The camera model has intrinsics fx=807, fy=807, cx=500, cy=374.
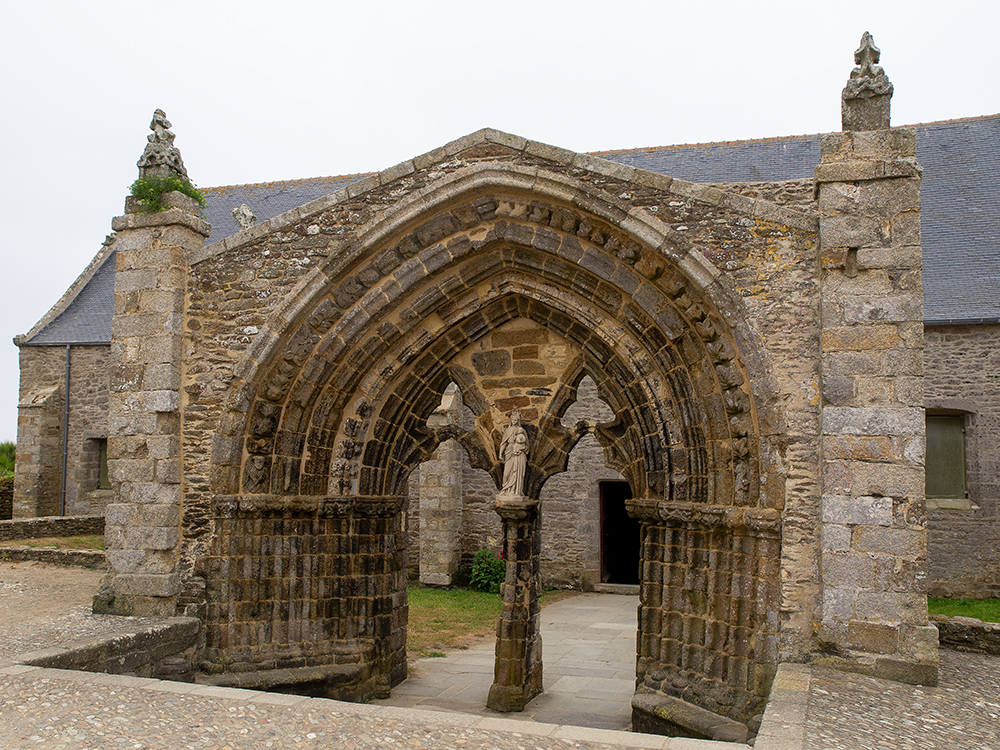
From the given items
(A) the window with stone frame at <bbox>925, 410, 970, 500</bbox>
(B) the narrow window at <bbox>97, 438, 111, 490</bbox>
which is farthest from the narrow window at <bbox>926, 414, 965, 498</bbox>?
(B) the narrow window at <bbox>97, 438, 111, 490</bbox>

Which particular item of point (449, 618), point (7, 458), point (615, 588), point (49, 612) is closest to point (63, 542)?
point (49, 612)

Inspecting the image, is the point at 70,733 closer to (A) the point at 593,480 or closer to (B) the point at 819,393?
(B) the point at 819,393

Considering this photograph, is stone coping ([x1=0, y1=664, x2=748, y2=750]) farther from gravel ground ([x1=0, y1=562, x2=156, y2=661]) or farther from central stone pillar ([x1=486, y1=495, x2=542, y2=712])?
central stone pillar ([x1=486, y1=495, x2=542, y2=712])

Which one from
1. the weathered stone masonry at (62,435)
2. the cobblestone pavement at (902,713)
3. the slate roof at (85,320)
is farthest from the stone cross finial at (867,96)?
the weathered stone masonry at (62,435)

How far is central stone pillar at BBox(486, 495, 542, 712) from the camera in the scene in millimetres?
6449

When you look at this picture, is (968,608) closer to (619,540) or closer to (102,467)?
(619,540)

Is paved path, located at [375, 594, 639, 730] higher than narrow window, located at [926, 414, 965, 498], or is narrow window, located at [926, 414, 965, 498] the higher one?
narrow window, located at [926, 414, 965, 498]

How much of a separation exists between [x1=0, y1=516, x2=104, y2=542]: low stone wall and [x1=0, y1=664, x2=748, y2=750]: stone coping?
25.7 feet

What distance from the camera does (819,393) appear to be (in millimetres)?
5039

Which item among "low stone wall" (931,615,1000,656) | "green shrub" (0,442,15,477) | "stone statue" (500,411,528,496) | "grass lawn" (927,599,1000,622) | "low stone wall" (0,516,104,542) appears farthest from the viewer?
"green shrub" (0,442,15,477)

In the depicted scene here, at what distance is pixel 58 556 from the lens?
9.51 meters

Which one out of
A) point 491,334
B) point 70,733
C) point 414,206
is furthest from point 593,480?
point 70,733

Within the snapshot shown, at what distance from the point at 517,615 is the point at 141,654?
9.16 feet

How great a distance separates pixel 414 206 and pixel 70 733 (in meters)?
3.96
